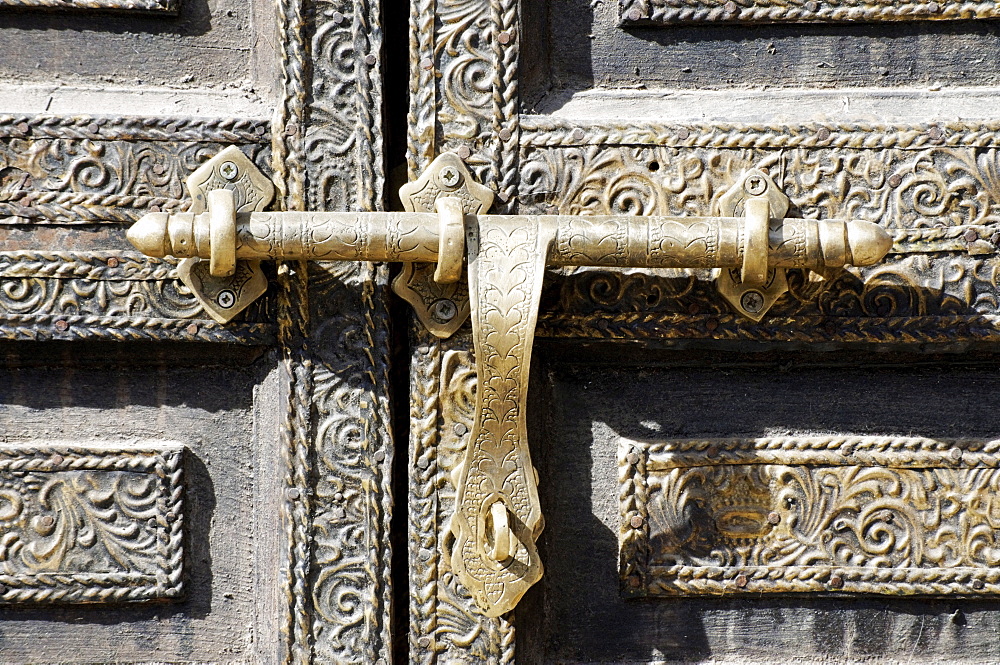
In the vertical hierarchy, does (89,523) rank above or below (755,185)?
below

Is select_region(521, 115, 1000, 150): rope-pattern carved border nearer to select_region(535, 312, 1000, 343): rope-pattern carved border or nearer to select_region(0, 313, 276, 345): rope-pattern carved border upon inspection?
select_region(535, 312, 1000, 343): rope-pattern carved border

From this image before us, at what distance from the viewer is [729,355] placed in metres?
0.83

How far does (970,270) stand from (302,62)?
0.63 m

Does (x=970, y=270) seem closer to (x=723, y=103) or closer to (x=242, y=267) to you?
(x=723, y=103)

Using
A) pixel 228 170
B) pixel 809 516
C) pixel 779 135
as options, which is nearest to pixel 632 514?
pixel 809 516

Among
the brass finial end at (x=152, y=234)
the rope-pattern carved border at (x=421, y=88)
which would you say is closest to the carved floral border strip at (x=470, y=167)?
the rope-pattern carved border at (x=421, y=88)

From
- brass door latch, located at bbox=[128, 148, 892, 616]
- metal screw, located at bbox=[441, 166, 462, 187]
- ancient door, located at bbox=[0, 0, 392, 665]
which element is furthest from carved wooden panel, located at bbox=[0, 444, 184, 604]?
metal screw, located at bbox=[441, 166, 462, 187]

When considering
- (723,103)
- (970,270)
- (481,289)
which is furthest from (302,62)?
(970,270)

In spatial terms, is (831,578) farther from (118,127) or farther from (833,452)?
(118,127)

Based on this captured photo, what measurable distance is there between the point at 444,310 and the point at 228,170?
0.75 ft

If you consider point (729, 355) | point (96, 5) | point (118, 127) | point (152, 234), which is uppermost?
point (96, 5)

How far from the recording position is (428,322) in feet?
2.60

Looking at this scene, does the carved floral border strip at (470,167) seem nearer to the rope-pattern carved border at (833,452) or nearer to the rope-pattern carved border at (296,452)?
the rope-pattern carved border at (296,452)

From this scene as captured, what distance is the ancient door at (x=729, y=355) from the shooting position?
0.80 m
